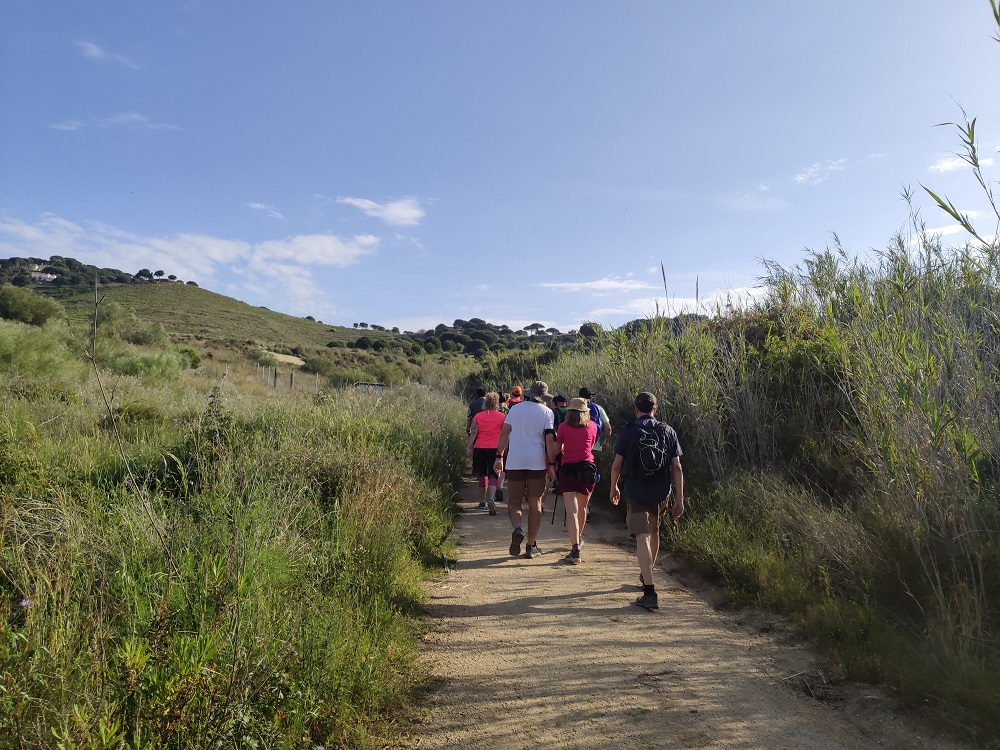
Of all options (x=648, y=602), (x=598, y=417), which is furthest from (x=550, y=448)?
(x=648, y=602)

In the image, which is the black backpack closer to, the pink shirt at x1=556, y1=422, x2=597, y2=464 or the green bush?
the pink shirt at x1=556, y1=422, x2=597, y2=464

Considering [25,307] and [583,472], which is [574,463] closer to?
[583,472]

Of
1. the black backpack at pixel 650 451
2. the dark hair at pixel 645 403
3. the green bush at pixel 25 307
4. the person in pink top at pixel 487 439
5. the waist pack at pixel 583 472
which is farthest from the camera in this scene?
the green bush at pixel 25 307

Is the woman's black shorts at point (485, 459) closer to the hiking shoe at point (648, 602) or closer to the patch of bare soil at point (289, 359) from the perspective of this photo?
the hiking shoe at point (648, 602)

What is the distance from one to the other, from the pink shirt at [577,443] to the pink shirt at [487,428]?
2804 mm

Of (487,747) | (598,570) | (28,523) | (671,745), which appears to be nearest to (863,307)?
(598,570)

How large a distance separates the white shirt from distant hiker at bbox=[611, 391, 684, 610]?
1467 millimetres

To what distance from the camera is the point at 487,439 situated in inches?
390

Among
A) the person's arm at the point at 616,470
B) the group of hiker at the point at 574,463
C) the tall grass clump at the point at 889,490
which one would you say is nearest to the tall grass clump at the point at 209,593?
the group of hiker at the point at 574,463

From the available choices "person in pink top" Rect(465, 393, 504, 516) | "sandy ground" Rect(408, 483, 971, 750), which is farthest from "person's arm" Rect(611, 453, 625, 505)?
"person in pink top" Rect(465, 393, 504, 516)

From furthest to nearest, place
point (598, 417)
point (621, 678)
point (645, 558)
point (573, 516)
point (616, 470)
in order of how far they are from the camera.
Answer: point (598, 417) → point (573, 516) → point (616, 470) → point (645, 558) → point (621, 678)

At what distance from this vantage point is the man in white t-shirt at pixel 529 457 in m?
7.12

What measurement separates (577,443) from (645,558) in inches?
70.2

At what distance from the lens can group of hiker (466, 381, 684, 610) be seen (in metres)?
5.70
